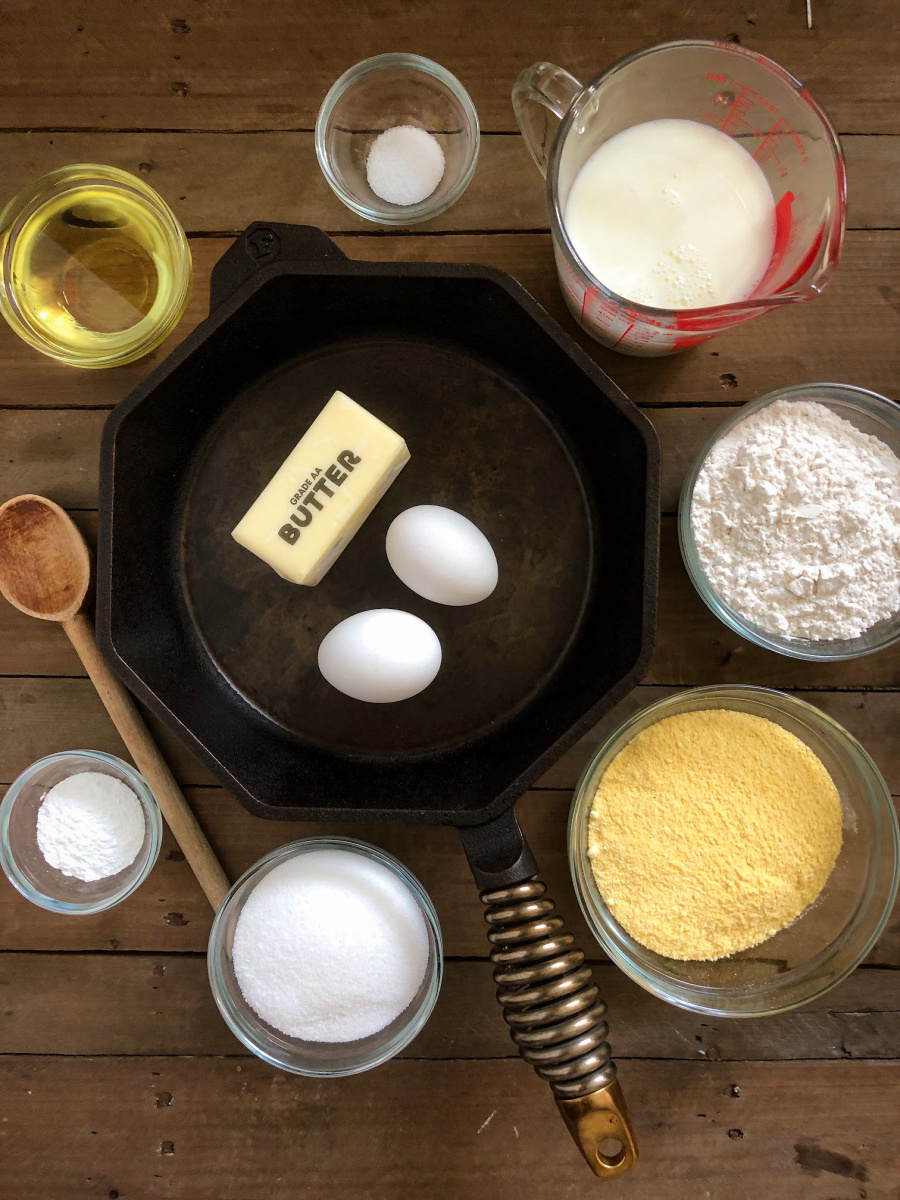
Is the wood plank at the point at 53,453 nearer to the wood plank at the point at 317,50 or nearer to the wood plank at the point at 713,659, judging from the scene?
the wood plank at the point at 317,50

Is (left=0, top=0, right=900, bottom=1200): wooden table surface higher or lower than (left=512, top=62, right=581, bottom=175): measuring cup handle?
lower

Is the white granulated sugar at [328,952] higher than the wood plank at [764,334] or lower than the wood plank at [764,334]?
lower

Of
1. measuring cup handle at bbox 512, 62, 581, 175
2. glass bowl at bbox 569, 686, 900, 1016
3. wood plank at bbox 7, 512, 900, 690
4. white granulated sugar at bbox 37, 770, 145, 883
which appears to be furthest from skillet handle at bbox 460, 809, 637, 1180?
measuring cup handle at bbox 512, 62, 581, 175

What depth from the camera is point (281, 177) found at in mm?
831

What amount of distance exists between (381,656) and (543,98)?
504 millimetres

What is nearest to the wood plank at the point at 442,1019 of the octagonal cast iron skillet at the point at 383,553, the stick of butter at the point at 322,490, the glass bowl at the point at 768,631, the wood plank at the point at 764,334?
the octagonal cast iron skillet at the point at 383,553

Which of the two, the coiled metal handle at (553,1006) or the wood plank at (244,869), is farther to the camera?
the wood plank at (244,869)

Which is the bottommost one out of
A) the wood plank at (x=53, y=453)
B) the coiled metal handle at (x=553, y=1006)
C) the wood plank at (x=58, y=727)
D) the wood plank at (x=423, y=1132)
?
the wood plank at (x=423, y=1132)

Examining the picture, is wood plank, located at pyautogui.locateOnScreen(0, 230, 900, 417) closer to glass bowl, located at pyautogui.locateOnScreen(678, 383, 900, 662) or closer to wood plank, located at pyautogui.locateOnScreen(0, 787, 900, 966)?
glass bowl, located at pyautogui.locateOnScreen(678, 383, 900, 662)

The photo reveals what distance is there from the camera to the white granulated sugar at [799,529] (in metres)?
0.73

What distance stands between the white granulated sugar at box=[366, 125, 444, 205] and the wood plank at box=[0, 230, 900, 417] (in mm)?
41

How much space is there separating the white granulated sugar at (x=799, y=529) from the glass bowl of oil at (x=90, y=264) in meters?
0.58

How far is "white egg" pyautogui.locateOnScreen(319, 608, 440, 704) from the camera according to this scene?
2.40ft

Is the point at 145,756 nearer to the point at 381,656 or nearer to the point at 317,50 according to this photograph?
the point at 381,656
